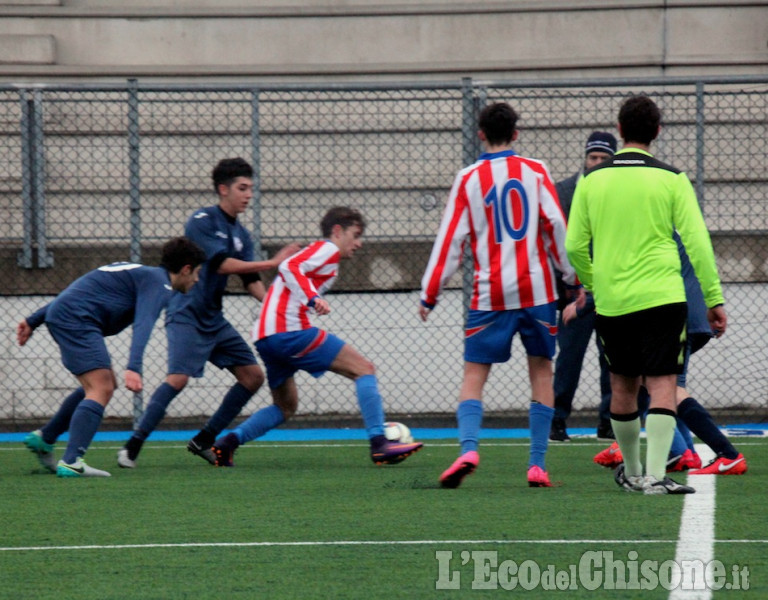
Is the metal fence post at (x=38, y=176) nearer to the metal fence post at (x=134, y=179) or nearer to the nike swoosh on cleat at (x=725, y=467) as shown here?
the metal fence post at (x=134, y=179)

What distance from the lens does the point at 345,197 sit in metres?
11.8

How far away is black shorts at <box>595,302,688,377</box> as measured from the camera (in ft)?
19.7

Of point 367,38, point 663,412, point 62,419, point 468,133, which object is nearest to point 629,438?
point 663,412

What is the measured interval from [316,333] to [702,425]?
7.19 feet

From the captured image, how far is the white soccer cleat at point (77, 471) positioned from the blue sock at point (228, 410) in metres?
0.84

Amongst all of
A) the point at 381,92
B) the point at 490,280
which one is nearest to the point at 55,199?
the point at 381,92

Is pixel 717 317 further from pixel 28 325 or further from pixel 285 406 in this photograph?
pixel 28 325

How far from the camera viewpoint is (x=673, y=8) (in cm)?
1295

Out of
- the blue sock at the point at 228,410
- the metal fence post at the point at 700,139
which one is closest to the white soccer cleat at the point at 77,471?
the blue sock at the point at 228,410

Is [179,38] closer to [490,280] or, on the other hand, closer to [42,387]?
[42,387]

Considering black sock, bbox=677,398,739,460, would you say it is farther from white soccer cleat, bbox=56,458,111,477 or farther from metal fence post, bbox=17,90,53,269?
metal fence post, bbox=17,90,53,269

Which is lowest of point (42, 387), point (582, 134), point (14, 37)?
point (42, 387)

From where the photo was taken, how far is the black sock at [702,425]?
6980 millimetres

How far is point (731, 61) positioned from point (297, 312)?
651 centimetres
